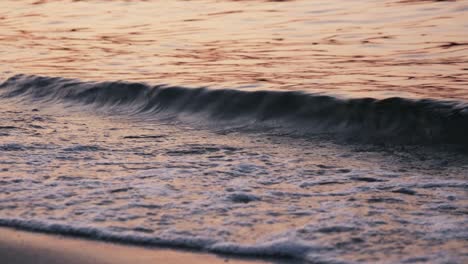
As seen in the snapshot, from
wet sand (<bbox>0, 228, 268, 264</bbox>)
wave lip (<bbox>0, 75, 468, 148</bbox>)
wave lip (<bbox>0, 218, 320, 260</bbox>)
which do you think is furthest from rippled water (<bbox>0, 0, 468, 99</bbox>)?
wet sand (<bbox>0, 228, 268, 264</bbox>)

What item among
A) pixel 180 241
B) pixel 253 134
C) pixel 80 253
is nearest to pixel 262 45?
pixel 253 134

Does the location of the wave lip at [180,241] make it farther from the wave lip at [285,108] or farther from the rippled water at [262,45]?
the rippled water at [262,45]

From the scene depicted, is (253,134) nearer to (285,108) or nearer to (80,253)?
(285,108)

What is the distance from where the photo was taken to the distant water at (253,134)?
3.26 meters

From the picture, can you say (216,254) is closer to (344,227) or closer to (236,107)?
(344,227)

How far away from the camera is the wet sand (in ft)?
9.70

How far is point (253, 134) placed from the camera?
17.7 ft

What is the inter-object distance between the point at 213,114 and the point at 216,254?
10.4 feet

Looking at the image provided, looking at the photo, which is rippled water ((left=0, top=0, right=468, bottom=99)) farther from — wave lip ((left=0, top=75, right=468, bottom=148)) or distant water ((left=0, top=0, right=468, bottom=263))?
wave lip ((left=0, top=75, right=468, bottom=148))

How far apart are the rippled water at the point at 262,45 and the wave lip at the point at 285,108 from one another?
0.78 ft

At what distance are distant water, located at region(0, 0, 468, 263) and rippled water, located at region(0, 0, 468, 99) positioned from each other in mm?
38

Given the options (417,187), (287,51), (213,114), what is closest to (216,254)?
(417,187)

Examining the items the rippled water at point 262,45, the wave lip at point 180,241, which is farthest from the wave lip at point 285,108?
the wave lip at point 180,241

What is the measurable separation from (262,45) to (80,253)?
5.94 meters
